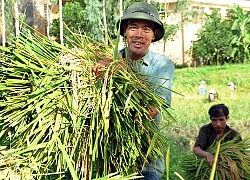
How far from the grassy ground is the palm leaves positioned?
123 inches

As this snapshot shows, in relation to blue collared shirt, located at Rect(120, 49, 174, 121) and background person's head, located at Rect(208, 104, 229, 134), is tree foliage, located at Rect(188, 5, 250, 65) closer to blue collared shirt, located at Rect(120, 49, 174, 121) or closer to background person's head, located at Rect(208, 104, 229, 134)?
background person's head, located at Rect(208, 104, 229, 134)

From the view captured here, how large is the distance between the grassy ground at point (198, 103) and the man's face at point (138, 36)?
Answer: 2.73 metres

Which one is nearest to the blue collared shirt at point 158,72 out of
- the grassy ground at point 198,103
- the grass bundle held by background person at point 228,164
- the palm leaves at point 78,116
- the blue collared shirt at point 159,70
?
the blue collared shirt at point 159,70

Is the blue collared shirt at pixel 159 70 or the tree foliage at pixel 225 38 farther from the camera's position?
the tree foliage at pixel 225 38

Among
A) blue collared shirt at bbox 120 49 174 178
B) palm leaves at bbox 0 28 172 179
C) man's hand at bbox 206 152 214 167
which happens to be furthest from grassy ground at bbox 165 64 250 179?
palm leaves at bbox 0 28 172 179

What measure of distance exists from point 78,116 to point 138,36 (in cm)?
65

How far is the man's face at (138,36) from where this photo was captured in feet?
8.46

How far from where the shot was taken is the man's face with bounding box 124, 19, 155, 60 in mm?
2580

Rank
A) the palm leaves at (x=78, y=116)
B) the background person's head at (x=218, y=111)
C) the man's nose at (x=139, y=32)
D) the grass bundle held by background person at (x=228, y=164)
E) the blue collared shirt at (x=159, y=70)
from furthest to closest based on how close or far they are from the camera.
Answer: the background person's head at (x=218, y=111) < the grass bundle held by background person at (x=228, y=164) < the man's nose at (x=139, y=32) < the blue collared shirt at (x=159, y=70) < the palm leaves at (x=78, y=116)

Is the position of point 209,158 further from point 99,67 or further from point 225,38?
point 225,38

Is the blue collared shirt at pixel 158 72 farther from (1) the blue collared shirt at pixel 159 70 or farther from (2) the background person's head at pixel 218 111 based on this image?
(2) the background person's head at pixel 218 111

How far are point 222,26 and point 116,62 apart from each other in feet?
74.3

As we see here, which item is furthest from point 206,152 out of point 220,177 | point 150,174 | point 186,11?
point 186,11

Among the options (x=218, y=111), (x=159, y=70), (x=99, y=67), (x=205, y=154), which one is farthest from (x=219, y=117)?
(x=99, y=67)
